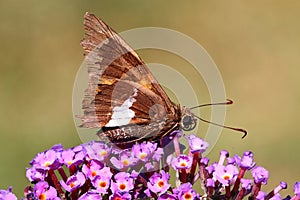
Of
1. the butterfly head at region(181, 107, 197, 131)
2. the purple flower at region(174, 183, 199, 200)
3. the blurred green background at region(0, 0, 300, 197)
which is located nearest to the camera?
the purple flower at region(174, 183, 199, 200)

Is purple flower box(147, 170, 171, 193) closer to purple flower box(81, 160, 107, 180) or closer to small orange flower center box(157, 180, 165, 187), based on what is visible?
small orange flower center box(157, 180, 165, 187)

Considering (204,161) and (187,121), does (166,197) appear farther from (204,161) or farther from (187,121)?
(187,121)

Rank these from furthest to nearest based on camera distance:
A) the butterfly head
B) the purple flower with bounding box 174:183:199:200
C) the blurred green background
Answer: the blurred green background
the butterfly head
the purple flower with bounding box 174:183:199:200

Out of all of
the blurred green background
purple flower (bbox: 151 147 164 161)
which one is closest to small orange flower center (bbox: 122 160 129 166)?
purple flower (bbox: 151 147 164 161)

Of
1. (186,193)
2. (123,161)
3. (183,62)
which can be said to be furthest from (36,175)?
(183,62)

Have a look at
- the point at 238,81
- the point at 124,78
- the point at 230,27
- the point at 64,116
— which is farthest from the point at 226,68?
the point at 124,78

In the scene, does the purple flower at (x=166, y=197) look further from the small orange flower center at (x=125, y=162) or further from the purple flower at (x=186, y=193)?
the small orange flower center at (x=125, y=162)
